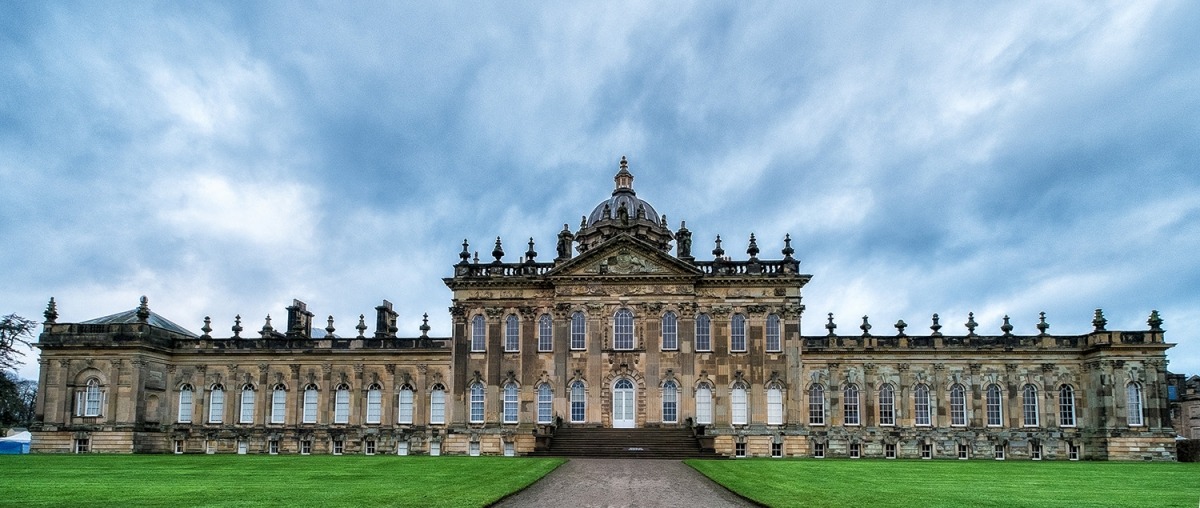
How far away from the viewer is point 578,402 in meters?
43.3

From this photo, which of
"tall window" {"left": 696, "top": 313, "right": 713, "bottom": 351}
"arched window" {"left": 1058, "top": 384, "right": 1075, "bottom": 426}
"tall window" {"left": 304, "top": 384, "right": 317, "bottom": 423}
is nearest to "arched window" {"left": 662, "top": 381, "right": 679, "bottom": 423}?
"tall window" {"left": 696, "top": 313, "right": 713, "bottom": 351}

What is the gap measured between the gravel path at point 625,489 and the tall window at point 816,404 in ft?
56.9

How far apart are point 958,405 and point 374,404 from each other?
30954mm

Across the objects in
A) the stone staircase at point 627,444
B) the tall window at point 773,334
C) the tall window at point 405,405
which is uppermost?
the tall window at point 773,334

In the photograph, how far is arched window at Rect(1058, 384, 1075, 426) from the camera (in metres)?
44.6

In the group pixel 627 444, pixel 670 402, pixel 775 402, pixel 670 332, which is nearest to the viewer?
pixel 627 444

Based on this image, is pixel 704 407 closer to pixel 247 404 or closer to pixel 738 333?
pixel 738 333

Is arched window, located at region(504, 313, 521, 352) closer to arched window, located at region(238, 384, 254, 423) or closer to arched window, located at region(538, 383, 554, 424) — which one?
arched window, located at region(538, 383, 554, 424)

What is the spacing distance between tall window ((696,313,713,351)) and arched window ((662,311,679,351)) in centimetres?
109

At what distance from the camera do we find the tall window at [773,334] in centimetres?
4344

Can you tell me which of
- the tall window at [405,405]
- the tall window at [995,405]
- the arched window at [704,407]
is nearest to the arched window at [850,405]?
the tall window at [995,405]

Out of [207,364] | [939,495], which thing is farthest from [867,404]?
[207,364]

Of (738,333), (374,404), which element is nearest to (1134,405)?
(738,333)

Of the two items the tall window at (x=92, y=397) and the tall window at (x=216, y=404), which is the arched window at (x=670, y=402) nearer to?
the tall window at (x=216, y=404)
